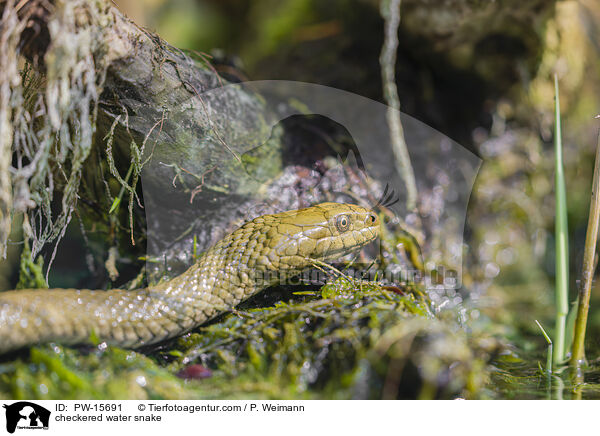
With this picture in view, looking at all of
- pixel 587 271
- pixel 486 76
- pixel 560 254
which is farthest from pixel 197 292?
pixel 486 76

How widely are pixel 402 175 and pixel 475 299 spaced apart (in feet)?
3.33

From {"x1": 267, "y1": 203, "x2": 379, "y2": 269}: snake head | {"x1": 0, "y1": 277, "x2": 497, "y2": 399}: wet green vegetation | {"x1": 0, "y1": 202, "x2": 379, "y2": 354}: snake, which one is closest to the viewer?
{"x1": 0, "y1": 277, "x2": 497, "y2": 399}: wet green vegetation

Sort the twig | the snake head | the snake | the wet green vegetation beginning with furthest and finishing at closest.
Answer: the twig
the snake head
the snake
the wet green vegetation

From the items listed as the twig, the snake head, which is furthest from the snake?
the twig

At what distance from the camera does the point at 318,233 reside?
190 cm

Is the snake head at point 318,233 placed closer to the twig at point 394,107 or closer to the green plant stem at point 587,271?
the twig at point 394,107

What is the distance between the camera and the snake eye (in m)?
1.93
